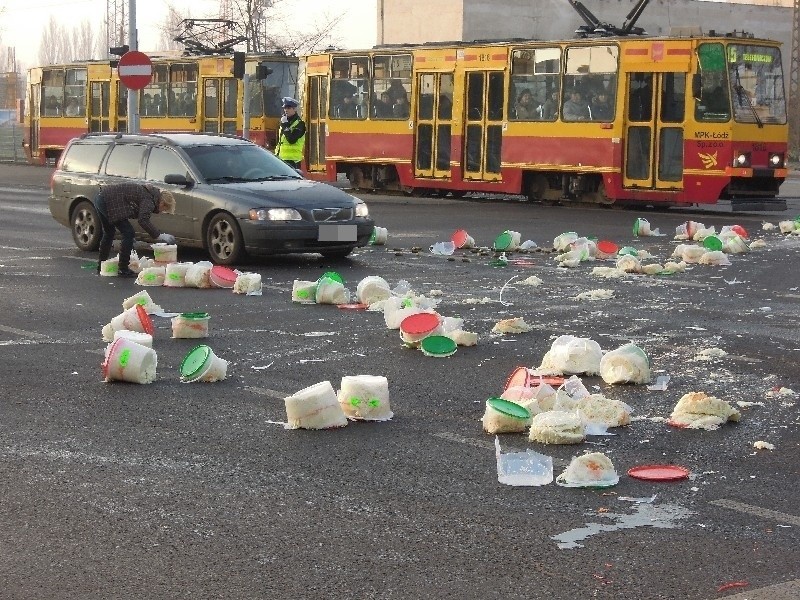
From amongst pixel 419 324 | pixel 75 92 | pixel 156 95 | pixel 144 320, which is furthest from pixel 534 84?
pixel 75 92

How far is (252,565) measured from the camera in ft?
17.1

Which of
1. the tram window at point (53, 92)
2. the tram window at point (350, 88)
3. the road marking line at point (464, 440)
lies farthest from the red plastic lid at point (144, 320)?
the tram window at point (53, 92)

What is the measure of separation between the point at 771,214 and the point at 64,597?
24.1 m

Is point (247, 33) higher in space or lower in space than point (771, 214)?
higher

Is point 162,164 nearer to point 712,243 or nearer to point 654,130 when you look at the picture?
point 712,243

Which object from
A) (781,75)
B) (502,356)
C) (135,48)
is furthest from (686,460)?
(135,48)

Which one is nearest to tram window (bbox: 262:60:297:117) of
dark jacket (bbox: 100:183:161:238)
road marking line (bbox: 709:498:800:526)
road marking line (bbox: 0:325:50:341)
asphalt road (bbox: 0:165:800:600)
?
dark jacket (bbox: 100:183:161:238)

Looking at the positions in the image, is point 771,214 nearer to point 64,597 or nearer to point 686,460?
point 686,460

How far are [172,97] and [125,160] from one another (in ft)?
70.8

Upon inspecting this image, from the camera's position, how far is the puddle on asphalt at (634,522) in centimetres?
562

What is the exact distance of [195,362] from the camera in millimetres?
9133

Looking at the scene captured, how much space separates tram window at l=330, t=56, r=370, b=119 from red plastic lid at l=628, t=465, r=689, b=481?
26007 mm

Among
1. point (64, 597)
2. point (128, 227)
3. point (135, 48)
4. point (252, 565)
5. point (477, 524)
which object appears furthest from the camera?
point (135, 48)

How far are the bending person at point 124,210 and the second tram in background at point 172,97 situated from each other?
19949mm
